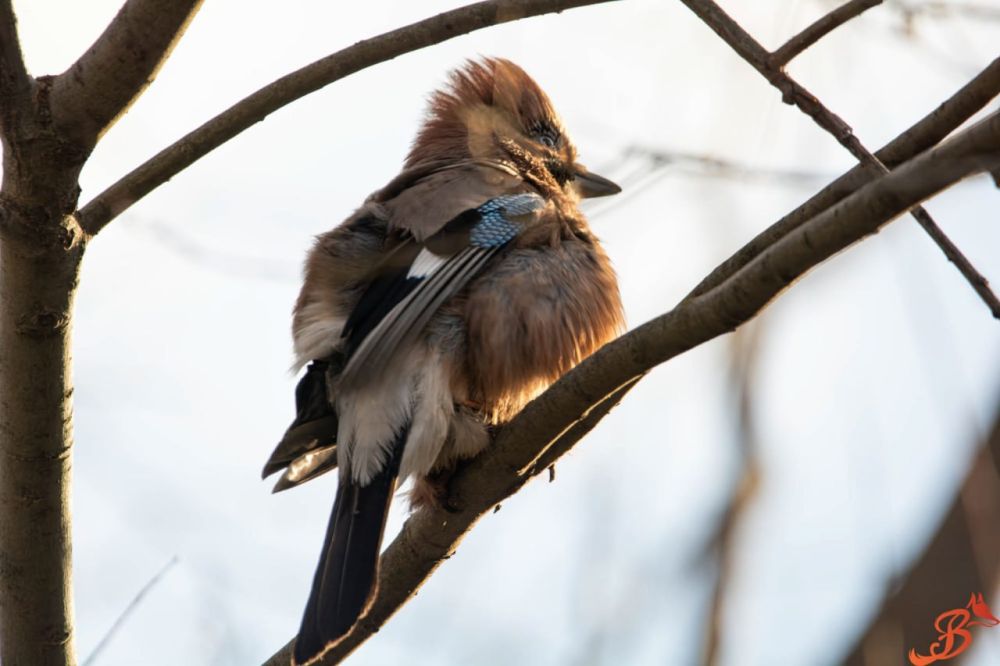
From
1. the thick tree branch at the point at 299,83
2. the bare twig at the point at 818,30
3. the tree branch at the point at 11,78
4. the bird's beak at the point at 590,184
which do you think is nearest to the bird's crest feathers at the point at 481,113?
the bird's beak at the point at 590,184

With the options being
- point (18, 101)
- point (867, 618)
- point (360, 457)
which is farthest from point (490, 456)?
point (18, 101)

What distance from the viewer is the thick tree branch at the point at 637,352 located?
2254 millimetres

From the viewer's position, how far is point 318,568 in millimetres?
3754

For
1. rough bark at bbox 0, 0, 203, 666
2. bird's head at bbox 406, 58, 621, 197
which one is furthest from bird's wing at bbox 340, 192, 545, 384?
rough bark at bbox 0, 0, 203, 666

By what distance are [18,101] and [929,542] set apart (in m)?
2.77

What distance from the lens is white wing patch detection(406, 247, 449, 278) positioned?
4199 millimetres

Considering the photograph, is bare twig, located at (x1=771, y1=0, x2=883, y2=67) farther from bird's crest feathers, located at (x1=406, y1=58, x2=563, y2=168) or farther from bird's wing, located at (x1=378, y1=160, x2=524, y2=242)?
bird's crest feathers, located at (x1=406, y1=58, x2=563, y2=168)

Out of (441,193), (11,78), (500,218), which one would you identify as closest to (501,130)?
(441,193)

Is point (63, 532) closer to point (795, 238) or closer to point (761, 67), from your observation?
point (795, 238)

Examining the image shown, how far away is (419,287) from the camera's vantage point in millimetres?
4129

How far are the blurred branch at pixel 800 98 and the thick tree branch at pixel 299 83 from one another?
34 centimetres

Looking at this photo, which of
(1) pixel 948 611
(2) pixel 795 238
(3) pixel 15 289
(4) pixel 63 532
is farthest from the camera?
(1) pixel 948 611

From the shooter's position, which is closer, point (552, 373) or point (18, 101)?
point (18, 101)

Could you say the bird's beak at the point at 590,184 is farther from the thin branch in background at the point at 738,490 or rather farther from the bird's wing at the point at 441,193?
the thin branch in background at the point at 738,490
